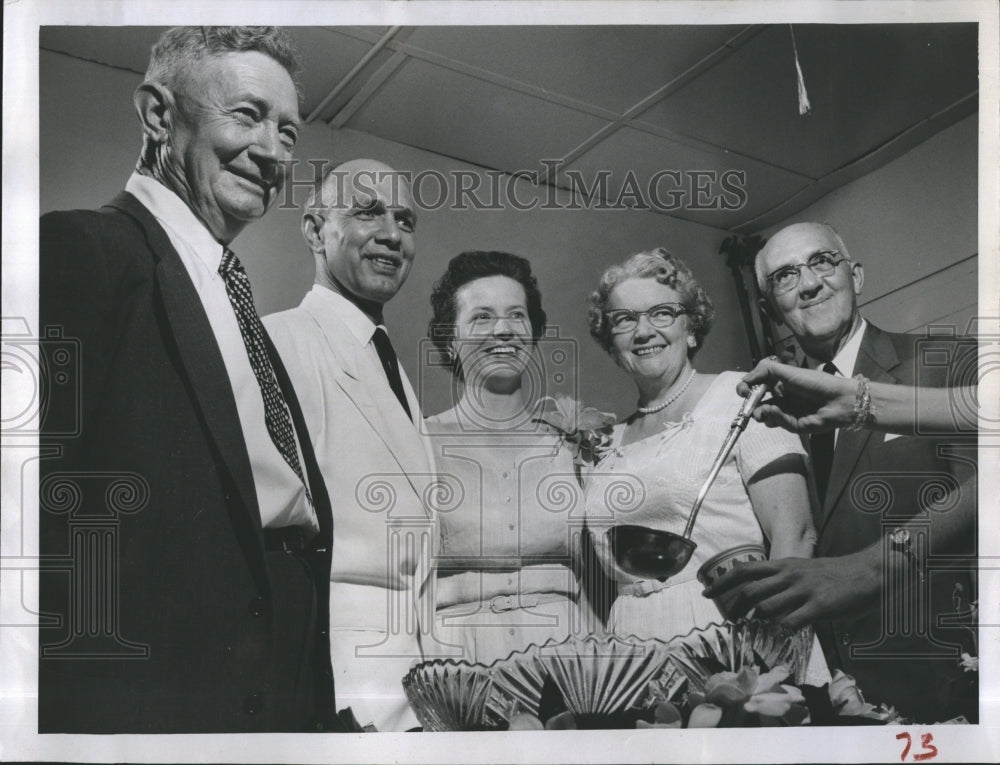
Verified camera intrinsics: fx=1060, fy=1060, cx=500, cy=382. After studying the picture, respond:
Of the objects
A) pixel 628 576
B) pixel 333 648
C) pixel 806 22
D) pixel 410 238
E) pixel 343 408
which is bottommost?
pixel 333 648

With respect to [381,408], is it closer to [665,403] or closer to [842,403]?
[665,403]

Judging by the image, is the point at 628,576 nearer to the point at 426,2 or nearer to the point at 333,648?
the point at 333,648

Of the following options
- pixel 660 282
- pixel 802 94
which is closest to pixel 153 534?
pixel 660 282

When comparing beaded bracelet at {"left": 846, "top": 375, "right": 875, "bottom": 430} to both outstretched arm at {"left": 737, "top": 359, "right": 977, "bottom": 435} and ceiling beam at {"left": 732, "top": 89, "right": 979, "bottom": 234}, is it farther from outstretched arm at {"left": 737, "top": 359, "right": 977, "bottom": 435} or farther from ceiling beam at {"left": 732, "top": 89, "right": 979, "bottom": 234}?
ceiling beam at {"left": 732, "top": 89, "right": 979, "bottom": 234}

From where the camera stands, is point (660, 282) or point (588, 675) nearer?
point (588, 675)

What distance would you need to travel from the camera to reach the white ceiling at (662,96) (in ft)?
10.5

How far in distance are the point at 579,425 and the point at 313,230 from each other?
100 centimetres

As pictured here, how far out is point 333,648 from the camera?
3080 mm

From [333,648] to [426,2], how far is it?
194 centimetres

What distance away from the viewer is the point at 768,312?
129 inches

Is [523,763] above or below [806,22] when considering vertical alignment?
below

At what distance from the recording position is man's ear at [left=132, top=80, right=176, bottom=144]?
124 inches

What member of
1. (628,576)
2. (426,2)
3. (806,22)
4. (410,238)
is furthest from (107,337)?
(806,22)

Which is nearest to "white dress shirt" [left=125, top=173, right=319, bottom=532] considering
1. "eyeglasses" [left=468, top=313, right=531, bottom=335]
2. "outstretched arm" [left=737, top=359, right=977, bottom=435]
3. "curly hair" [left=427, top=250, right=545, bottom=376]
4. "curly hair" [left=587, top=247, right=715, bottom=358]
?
"curly hair" [left=427, top=250, right=545, bottom=376]
